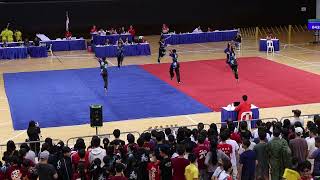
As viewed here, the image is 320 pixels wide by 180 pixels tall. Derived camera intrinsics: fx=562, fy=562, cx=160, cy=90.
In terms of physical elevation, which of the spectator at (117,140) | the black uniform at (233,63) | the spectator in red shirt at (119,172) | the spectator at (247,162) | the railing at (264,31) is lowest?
the spectator at (247,162)

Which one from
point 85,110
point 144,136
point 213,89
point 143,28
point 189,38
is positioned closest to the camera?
point 144,136

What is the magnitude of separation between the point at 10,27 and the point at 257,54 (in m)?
19.0

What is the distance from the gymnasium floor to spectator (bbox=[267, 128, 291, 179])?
8.53 metres

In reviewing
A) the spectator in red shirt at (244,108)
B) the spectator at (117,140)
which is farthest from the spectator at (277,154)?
the spectator in red shirt at (244,108)

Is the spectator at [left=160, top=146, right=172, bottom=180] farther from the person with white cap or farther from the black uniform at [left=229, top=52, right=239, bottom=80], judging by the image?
the black uniform at [left=229, top=52, right=239, bottom=80]

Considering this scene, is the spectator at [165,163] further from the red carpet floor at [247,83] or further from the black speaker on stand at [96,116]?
the red carpet floor at [247,83]

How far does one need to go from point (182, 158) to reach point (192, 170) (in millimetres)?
392

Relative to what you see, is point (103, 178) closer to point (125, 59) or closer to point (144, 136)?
point (144, 136)

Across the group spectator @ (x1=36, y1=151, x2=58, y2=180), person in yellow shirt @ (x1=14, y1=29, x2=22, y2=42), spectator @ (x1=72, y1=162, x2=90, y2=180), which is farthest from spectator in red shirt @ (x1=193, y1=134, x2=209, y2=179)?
person in yellow shirt @ (x1=14, y1=29, x2=22, y2=42)

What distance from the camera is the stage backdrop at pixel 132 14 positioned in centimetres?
4331

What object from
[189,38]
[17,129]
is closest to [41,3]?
[189,38]

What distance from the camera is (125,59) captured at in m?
35.8

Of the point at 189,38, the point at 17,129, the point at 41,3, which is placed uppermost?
the point at 41,3

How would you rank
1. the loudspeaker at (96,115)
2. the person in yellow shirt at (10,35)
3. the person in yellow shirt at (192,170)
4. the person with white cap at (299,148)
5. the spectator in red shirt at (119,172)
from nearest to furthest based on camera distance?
the spectator in red shirt at (119,172)
the person in yellow shirt at (192,170)
the person with white cap at (299,148)
the loudspeaker at (96,115)
the person in yellow shirt at (10,35)
